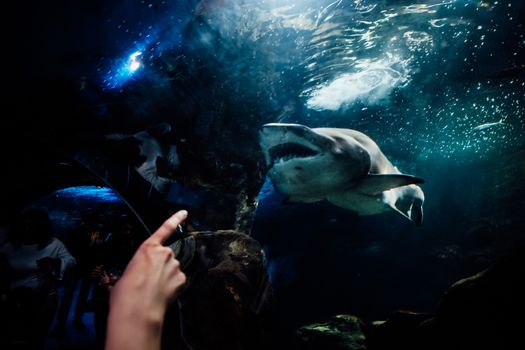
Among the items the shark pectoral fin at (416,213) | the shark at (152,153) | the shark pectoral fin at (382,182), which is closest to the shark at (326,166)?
the shark pectoral fin at (382,182)

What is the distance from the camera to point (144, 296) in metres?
0.89

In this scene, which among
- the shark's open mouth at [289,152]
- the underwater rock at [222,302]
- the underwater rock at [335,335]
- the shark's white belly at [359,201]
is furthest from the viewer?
the underwater rock at [335,335]

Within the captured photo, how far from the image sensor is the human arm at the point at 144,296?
80cm

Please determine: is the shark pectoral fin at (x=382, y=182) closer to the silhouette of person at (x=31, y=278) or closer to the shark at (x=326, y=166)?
the shark at (x=326, y=166)

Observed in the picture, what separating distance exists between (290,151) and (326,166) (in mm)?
682

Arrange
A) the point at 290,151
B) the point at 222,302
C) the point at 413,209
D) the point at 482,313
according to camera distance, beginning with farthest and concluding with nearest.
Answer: the point at 413,209 < the point at 290,151 < the point at 482,313 < the point at 222,302

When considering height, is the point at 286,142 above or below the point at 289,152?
above

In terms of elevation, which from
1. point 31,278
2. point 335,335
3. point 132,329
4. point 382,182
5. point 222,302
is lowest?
point 335,335

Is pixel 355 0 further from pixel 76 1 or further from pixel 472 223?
pixel 472 223

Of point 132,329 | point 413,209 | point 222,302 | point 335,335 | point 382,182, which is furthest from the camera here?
point 335,335

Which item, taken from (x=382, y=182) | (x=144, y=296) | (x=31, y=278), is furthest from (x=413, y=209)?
(x=31, y=278)

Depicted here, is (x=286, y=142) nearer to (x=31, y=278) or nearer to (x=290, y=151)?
(x=290, y=151)

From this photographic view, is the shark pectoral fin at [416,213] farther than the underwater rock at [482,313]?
Yes

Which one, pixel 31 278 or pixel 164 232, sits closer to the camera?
pixel 164 232
